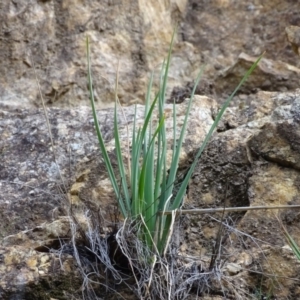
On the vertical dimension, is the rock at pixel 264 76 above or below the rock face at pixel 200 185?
above

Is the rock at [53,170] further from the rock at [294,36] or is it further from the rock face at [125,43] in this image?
the rock at [294,36]

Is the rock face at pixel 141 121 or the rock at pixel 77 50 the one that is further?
the rock at pixel 77 50

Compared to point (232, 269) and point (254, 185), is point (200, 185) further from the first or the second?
point (232, 269)

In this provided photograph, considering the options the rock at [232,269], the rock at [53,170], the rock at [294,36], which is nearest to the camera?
the rock at [232,269]

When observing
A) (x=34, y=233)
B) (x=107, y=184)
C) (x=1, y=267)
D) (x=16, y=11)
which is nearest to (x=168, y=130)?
(x=107, y=184)

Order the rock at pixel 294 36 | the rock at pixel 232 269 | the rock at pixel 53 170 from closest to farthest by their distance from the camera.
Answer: the rock at pixel 232 269 → the rock at pixel 53 170 → the rock at pixel 294 36

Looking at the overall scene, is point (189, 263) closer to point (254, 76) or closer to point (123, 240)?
point (123, 240)

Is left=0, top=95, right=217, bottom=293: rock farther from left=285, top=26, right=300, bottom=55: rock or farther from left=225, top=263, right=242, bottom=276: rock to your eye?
left=285, top=26, right=300, bottom=55: rock

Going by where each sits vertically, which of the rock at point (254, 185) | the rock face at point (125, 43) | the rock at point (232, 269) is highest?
the rock face at point (125, 43)

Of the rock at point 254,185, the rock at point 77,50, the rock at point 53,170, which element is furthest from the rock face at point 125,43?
the rock at point 254,185
